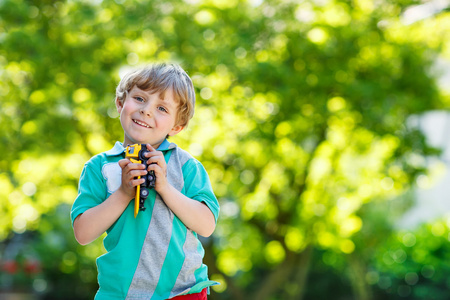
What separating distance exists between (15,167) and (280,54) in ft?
14.4

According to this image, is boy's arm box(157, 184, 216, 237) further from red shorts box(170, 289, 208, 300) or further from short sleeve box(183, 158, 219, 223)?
red shorts box(170, 289, 208, 300)

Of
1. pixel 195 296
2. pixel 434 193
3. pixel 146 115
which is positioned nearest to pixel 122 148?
pixel 146 115

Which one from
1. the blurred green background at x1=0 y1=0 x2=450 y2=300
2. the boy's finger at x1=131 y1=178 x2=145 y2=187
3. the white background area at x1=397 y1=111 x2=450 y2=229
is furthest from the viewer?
the white background area at x1=397 y1=111 x2=450 y2=229

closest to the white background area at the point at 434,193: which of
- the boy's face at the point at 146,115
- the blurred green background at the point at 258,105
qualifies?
the blurred green background at the point at 258,105

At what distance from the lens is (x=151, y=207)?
1.75 m

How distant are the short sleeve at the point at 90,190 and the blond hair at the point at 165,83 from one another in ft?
0.85

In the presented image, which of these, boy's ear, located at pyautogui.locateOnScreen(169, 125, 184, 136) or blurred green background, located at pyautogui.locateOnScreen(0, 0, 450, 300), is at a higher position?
blurred green background, located at pyautogui.locateOnScreen(0, 0, 450, 300)

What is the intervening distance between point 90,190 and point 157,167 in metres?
0.27

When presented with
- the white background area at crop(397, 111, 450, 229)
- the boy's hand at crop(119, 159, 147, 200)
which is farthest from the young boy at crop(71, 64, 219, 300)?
the white background area at crop(397, 111, 450, 229)

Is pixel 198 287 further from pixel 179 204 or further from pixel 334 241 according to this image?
pixel 334 241

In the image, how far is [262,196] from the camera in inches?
408

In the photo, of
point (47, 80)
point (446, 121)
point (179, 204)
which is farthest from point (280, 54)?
point (179, 204)

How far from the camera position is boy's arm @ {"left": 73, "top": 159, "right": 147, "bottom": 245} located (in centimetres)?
Result: 164

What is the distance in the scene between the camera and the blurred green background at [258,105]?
837cm
